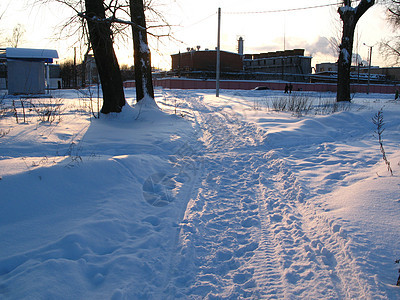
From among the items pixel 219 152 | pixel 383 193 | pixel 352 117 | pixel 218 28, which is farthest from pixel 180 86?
pixel 383 193

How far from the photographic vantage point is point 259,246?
310 cm

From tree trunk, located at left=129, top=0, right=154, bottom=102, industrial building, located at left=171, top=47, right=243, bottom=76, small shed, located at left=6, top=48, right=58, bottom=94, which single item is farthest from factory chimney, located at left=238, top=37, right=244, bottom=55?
tree trunk, located at left=129, top=0, right=154, bottom=102

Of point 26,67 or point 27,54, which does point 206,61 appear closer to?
point 26,67

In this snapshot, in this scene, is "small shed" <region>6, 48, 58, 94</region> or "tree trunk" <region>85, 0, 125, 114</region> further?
"small shed" <region>6, 48, 58, 94</region>

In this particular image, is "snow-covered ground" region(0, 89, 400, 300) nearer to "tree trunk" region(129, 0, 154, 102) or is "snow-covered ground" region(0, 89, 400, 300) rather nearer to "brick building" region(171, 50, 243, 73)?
"tree trunk" region(129, 0, 154, 102)

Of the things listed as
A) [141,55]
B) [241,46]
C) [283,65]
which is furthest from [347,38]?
[241,46]

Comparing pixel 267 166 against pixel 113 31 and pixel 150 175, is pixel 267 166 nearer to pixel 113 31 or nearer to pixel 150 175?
pixel 150 175

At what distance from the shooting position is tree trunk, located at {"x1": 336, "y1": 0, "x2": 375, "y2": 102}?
49.4ft

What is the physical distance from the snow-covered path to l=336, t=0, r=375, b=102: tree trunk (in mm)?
13417

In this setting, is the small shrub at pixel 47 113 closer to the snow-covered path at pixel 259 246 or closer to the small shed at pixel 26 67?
the snow-covered path at pixel 259 246

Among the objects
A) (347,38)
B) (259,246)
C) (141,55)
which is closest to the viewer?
(259,246)

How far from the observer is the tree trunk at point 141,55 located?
11.6 meters

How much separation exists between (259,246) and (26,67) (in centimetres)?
2120

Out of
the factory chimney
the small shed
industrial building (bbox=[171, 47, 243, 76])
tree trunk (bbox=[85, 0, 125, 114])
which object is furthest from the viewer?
the factory chimney
